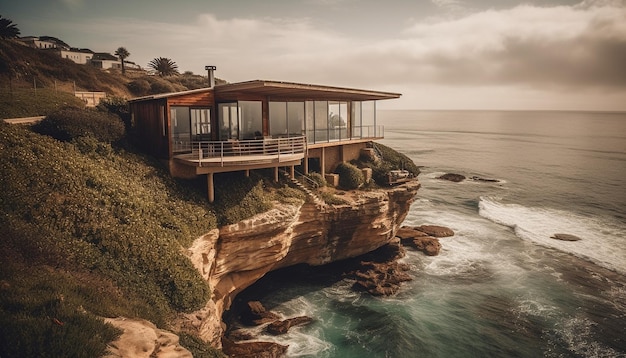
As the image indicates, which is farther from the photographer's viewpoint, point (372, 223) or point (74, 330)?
point (372, 223)

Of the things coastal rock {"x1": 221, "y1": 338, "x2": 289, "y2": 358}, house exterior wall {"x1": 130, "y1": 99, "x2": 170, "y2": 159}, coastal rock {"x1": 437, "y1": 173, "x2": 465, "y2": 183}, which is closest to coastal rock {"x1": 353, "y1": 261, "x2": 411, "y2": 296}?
coastal rock {"x1": 221, "y1": 338, "x2": 289, "y2": 358}

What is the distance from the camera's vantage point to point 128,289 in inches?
559

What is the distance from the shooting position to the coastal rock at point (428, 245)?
111 feet

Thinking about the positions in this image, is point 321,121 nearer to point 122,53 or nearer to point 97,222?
point 97,222

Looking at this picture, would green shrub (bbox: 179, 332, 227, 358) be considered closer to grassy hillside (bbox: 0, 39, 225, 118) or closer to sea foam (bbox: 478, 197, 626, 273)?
grassy hillside (bbox: 0, 39, 225, 118)

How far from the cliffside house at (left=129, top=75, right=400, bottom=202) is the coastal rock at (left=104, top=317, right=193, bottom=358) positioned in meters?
11.3

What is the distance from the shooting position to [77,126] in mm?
20141

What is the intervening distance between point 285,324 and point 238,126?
43.2ft

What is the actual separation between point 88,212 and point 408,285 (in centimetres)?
2203

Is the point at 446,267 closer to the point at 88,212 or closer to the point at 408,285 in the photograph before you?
the point at 408,285

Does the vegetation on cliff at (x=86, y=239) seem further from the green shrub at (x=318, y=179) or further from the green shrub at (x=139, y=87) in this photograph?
the green shrub at (x=139, y=87)

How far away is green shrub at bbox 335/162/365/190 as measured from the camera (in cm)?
3014

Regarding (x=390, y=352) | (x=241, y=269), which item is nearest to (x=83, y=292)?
(x=241, y=269)

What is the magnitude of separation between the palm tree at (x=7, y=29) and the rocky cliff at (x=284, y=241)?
4637 centimetres
